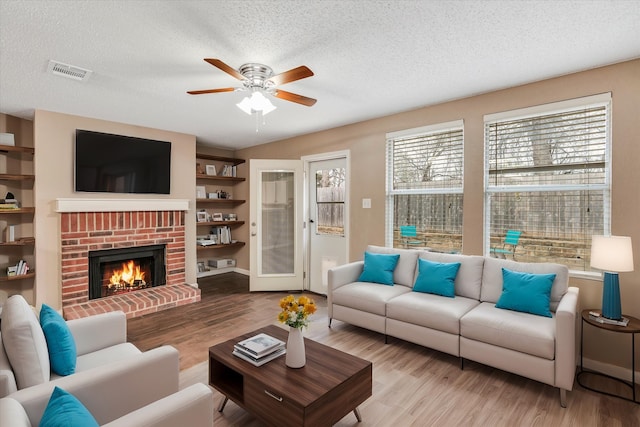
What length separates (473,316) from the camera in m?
2.70

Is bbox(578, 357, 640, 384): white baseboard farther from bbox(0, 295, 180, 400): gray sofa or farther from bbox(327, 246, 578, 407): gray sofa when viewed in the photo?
bbox(0, 295, 180, 400): gray sofa

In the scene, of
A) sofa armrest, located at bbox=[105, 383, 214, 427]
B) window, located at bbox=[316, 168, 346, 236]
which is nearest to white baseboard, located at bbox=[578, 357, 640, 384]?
window, located at bbox=[316, 168, 346, 236]

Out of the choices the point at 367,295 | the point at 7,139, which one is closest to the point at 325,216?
the point at 367,295

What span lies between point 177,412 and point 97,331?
1.31 m

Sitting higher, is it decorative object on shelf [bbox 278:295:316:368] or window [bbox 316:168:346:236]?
window [bbox 316:168:346:236]

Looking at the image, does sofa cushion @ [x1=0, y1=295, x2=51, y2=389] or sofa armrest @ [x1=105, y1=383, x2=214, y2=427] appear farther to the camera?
sofa cushion @ [x1=0, y1=295, x2=51, y2=389]

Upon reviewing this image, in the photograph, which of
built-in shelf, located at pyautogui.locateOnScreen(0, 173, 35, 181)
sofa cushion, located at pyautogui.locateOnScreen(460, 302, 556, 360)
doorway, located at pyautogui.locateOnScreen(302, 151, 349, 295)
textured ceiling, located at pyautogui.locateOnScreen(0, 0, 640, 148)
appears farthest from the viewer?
doorway, located at pyautogui.locateOnScreen(302, 151, 349, 295)

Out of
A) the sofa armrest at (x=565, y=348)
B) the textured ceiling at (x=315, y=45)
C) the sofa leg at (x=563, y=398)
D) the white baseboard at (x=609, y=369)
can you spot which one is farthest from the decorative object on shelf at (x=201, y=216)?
the white baseboard at (x=609, y=369)

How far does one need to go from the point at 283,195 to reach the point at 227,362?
10.9 feet

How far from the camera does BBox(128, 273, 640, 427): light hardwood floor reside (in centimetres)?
212

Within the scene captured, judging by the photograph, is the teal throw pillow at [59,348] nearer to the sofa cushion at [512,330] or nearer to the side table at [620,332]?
the sofa cushion at [512,330]

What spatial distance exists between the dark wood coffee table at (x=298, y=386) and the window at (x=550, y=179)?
2195 millimetres

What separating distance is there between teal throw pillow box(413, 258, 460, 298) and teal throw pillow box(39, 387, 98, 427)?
2.83 meters

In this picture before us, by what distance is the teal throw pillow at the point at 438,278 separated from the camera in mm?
3180
